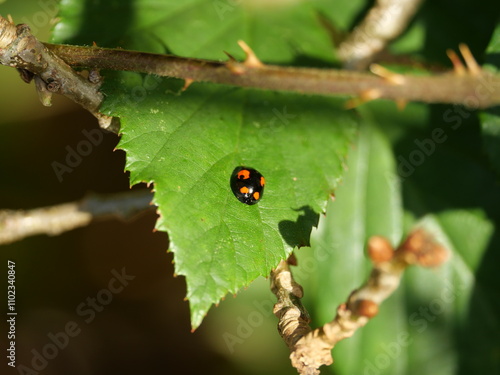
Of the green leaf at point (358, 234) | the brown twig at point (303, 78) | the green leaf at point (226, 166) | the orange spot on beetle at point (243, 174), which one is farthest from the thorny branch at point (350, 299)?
the green leaf at point (358, 234)

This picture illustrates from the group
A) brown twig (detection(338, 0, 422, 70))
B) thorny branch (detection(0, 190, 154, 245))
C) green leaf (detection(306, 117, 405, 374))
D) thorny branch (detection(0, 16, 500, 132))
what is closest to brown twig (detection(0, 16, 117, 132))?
thorny branch (detection(0, 16, 500, 132))

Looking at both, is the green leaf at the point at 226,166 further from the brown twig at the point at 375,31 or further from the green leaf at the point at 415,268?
the green leaf at the point at 415,268

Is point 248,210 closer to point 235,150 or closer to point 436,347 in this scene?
point 235,150

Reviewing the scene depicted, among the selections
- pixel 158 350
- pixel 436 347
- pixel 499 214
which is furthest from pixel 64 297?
pixel 499 214

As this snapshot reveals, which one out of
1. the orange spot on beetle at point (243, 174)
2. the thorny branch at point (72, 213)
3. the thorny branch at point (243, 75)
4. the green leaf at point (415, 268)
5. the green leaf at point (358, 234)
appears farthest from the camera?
the green leaf at point (358, 234)

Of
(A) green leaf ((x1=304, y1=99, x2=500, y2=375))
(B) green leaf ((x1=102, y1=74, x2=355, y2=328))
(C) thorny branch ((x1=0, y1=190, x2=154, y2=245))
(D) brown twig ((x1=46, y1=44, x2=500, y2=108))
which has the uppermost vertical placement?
(D) brown twig ((x1=46, y1=44, x2=500, y2=108))

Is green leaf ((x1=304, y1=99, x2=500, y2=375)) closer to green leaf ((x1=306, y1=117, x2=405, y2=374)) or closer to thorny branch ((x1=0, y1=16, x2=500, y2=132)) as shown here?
green leaf ((x1=306, y1=117, x2=405, y2=374))
